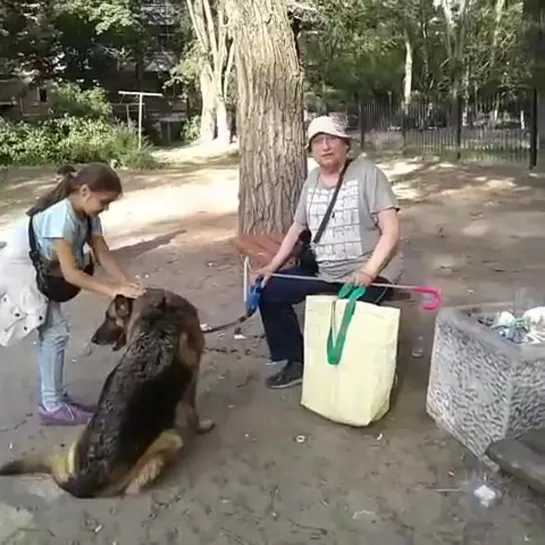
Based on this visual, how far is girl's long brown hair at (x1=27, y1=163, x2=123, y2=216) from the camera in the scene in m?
3.86

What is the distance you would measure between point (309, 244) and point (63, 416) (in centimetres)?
157

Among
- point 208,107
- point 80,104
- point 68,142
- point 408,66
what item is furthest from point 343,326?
point 408,66

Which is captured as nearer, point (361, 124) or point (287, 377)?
point (287, 377)

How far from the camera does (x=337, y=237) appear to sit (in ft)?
14.2

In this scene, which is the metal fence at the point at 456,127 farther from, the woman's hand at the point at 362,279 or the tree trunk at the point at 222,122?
the woman's hand at the point at 362,279

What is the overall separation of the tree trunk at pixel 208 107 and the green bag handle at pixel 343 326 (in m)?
23.7

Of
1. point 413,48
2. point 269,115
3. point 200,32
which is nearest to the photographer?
point 269,115

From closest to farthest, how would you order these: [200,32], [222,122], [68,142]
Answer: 1. [68,142]
2. [222,122]
3. [200,32]

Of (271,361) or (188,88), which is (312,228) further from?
(188,88)

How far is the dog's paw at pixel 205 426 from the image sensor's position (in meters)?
4.05

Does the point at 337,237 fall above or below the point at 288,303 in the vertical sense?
above

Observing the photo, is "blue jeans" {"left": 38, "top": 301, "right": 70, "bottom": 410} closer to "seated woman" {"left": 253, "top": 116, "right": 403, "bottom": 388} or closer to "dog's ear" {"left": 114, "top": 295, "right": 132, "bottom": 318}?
"dog's ear" {"left": 114, "top": 295, "right": 132, "bottom": 318}

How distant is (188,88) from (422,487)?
28901mm

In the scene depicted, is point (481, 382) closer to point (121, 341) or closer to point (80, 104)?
point (121, 341)
